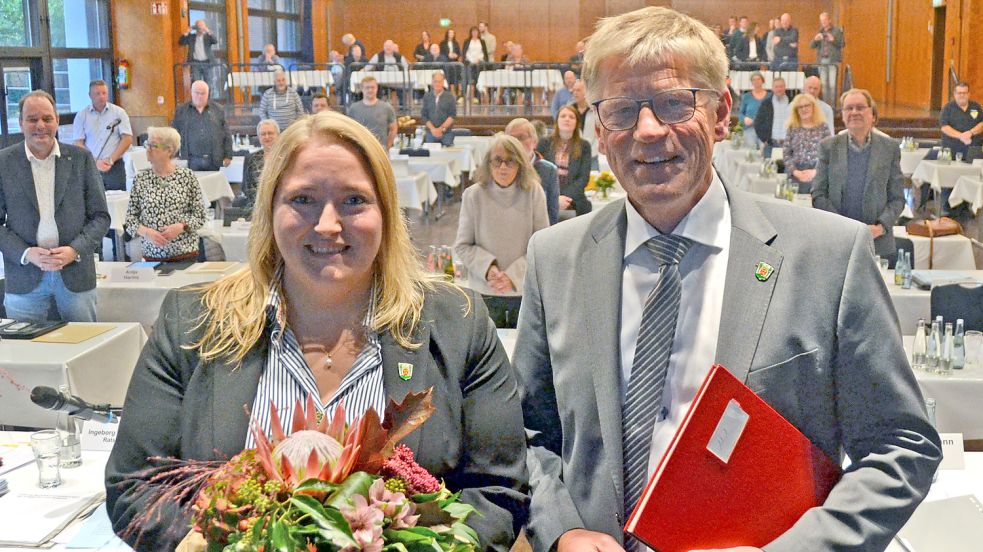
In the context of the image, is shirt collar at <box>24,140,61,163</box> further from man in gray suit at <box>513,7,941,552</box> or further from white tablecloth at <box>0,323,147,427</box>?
man in gray suit at <box>513,7,941,552</box>

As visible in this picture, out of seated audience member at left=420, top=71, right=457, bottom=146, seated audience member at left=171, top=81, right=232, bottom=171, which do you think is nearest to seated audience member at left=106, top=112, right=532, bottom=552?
Result: seated audience member at left=171, top=81, right=232, bottom=171

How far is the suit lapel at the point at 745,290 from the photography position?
1.45 meters

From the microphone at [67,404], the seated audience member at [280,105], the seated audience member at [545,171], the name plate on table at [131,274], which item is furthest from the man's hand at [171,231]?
the seated audience member at [280,105]

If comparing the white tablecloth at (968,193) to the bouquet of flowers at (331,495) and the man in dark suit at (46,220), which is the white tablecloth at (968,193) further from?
the bouquet of flowers at (331,495)

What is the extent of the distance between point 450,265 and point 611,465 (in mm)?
3899

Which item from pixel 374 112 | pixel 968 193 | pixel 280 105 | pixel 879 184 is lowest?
pixel 968 193

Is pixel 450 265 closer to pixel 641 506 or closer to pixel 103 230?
pixel 103 230

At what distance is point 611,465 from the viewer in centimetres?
149

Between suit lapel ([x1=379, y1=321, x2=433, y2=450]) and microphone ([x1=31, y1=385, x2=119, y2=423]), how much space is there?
0.90 m

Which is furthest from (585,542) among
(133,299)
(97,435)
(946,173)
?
(946,173)

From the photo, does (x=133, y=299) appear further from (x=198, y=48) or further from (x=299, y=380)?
(x=198, y=48)

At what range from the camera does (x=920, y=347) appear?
4.10 metres

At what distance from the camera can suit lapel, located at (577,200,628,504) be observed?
1491 millimetres

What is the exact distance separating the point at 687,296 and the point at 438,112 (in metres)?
12.3
